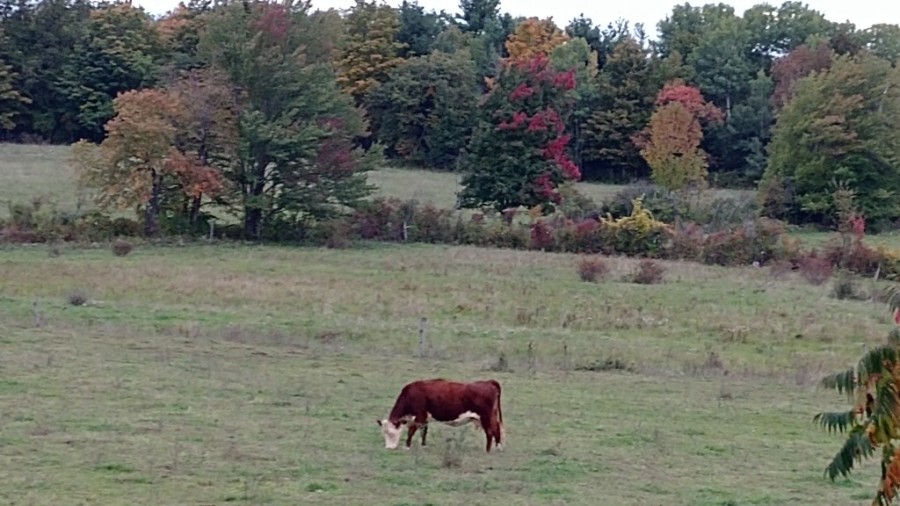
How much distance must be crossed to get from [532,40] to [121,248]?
2250 inches

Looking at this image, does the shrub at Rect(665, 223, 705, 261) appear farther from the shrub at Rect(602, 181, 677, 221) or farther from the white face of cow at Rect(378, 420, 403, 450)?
the white face of cow at Rect(378, 420, 403, 450)

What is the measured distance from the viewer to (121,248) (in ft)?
136

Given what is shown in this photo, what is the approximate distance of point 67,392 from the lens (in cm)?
1781

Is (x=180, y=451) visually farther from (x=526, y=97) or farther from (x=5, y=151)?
(x=5, y=151)

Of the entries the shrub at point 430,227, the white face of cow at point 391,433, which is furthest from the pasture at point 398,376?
the shrub at point 430,227

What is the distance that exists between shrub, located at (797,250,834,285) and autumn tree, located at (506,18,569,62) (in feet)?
161

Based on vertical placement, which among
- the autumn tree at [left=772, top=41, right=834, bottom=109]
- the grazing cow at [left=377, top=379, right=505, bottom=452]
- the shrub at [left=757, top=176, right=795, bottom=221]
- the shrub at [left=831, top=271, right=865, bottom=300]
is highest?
the autumn tree at [left=772, top=41, right=834, bottom=109]

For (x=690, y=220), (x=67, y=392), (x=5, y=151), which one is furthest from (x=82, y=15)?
(x=67, y=392)

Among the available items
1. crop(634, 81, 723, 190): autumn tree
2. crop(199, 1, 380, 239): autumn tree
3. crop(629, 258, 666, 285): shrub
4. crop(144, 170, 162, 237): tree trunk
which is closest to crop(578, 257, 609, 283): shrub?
crop(629, 258, 666, 285): shrub

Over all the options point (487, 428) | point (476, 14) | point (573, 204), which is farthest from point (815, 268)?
point (476, 14)

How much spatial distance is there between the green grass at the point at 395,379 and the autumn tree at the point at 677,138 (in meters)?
21.4

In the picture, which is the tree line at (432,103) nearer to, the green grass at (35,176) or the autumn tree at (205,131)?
the autumn tree at (205,131)

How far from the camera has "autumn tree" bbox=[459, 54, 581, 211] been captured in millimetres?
54250

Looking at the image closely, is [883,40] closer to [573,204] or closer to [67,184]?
[573,204]
